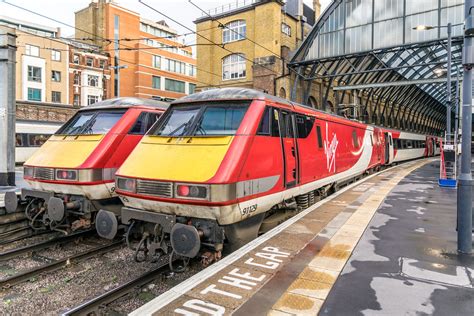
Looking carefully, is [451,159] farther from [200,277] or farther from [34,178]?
[34,178]

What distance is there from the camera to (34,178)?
749cm

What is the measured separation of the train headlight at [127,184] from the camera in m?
5.60

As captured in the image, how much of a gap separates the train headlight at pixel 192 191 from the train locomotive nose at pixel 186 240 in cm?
43

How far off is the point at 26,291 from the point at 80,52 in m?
49.3

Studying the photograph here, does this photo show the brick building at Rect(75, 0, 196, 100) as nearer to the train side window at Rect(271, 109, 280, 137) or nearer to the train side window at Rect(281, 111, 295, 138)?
the train side window at Rect(281, 111, 295, 138)

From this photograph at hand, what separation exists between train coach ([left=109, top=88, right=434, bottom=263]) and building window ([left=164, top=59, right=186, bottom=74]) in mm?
53889

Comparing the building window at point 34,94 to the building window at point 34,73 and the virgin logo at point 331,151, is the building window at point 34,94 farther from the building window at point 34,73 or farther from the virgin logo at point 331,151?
the virgin logo at point 331,151

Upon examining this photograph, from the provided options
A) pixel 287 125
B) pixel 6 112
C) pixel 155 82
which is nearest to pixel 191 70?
pixel 155 82

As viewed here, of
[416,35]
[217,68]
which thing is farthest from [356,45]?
[217,68]

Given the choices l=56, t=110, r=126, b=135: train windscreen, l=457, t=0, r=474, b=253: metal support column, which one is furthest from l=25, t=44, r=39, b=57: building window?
l=457, t=0, r=474, b=253: metal support column

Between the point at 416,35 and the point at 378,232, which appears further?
the point at 416,35

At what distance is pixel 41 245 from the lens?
7.35m

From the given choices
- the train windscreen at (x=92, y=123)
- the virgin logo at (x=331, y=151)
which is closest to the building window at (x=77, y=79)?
the train windscreen at (x=92, y=123)

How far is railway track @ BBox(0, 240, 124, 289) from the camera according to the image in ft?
18.2
